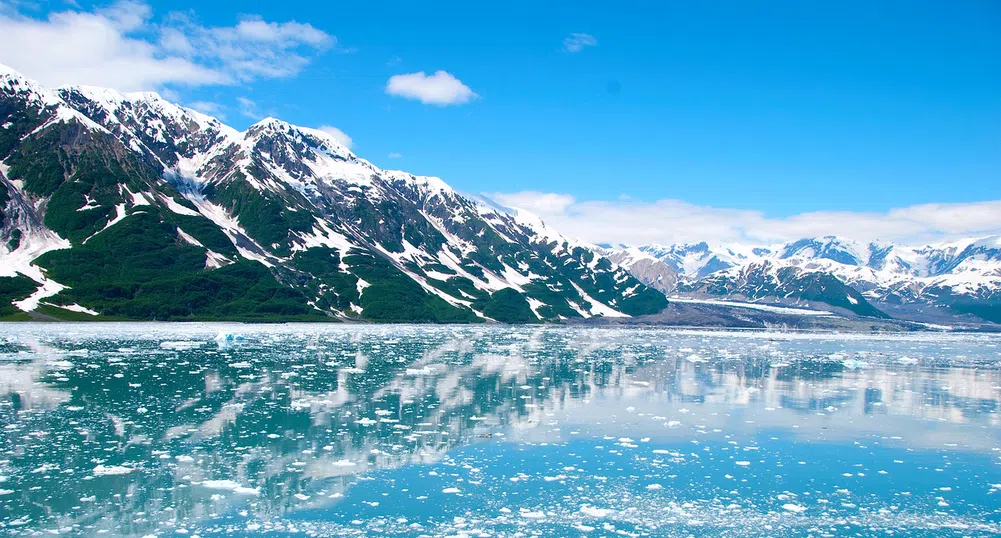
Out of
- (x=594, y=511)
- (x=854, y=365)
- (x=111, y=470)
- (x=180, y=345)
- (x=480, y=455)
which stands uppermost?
(x=854, y=365)

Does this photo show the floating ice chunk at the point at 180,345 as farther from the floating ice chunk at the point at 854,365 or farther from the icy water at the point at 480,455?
the floating ice chunk at the point at 854,365

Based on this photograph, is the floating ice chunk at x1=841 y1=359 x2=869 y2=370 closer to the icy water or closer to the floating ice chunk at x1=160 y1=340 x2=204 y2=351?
the icy water

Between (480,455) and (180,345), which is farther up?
(480,455)

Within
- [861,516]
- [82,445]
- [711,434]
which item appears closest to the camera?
[861,516]

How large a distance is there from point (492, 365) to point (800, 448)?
44506 mm

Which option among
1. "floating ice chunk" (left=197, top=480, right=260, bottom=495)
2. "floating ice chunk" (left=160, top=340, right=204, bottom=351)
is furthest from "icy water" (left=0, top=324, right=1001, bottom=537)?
"floating ice chunk" (left=160, top=340, right=204, bottom=351)

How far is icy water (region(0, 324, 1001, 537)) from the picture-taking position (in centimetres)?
2373

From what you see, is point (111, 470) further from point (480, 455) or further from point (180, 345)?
point (180, 345)

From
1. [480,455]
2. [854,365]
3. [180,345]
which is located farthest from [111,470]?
[854,365]

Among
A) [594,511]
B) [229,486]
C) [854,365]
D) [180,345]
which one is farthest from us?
[180,345]

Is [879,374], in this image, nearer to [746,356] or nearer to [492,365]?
[746,356]

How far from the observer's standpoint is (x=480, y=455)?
108 feet

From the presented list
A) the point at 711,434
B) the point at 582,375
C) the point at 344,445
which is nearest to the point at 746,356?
the point at 582,375

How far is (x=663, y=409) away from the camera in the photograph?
4741cm
